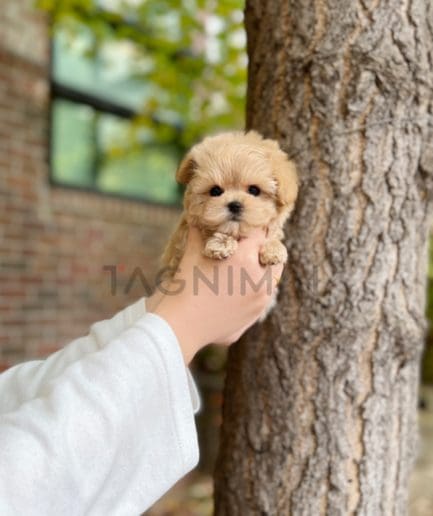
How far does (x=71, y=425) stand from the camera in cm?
97

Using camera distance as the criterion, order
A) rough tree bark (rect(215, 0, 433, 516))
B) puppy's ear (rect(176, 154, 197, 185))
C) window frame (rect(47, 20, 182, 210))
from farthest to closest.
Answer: window frame (rect(47, 20, 182, 210)), rough tree bark (rect(215, 0, 433, 516)), puppy's ear (rect(176, 154, 197, 185))

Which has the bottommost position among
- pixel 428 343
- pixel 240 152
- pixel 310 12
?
pixel 428 343

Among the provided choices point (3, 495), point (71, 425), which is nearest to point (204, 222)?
point (71, 425)

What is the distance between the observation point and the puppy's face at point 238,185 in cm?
129

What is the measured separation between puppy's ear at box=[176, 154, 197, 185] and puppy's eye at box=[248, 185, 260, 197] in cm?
17

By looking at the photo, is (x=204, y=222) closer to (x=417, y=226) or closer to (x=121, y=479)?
(x=121, y=479)

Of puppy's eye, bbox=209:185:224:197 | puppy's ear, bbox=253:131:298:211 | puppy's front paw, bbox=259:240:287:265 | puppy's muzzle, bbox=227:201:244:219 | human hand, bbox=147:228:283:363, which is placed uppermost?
puppy's ear, bbox=253:131:298:211

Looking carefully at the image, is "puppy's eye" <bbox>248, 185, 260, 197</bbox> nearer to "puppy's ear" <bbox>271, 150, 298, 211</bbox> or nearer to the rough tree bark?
"puppy's ear" <bbox>271, 150, 298, 211</bbox>

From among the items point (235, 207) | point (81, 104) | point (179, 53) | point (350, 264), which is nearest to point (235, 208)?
point (235, 207)

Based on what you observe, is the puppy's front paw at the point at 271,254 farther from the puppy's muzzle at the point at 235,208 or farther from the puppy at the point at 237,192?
the puppy's muzzle at the point at 235,208

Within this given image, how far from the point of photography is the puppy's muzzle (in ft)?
4.19

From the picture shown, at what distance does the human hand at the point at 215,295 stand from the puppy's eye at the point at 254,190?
95 millimetres

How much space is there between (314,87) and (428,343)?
579 centimetres

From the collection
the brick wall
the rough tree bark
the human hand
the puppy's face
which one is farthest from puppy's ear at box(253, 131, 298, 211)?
the brick wall
